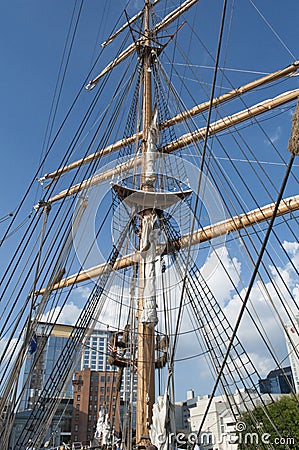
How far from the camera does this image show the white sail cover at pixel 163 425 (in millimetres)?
6738

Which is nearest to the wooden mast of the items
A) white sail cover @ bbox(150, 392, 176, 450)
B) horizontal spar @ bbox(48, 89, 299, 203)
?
horizontal spar @ bbox(48, 89, 299, 203)

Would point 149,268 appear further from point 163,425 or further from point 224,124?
point 224,124

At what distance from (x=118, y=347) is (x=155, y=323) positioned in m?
2.54

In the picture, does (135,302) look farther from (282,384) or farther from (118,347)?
(282,384)

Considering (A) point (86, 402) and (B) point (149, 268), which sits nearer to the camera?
(B) point (149, 268)

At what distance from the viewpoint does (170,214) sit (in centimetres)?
1130

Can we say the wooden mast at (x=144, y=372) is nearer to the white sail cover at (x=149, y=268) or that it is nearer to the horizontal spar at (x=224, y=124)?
the white sail cover at (x=149, y=268)

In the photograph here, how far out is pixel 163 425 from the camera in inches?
266

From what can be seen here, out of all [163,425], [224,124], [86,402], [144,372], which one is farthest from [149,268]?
[86,402]

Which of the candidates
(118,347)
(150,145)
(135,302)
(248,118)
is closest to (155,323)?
(135,302)

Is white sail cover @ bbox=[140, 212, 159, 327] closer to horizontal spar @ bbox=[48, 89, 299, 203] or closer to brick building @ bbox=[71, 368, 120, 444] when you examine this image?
horizontal spar @ bbox=[48, 89, 299, 203]

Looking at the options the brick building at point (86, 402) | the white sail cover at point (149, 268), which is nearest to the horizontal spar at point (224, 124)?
the white sail cover at point (149, 268)

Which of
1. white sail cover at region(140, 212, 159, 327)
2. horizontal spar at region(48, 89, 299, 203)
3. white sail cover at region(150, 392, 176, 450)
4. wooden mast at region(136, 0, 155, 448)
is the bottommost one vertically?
white sail cover at region(150, 392, 176, 450)

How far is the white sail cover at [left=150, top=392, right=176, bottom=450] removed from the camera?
265 inches
